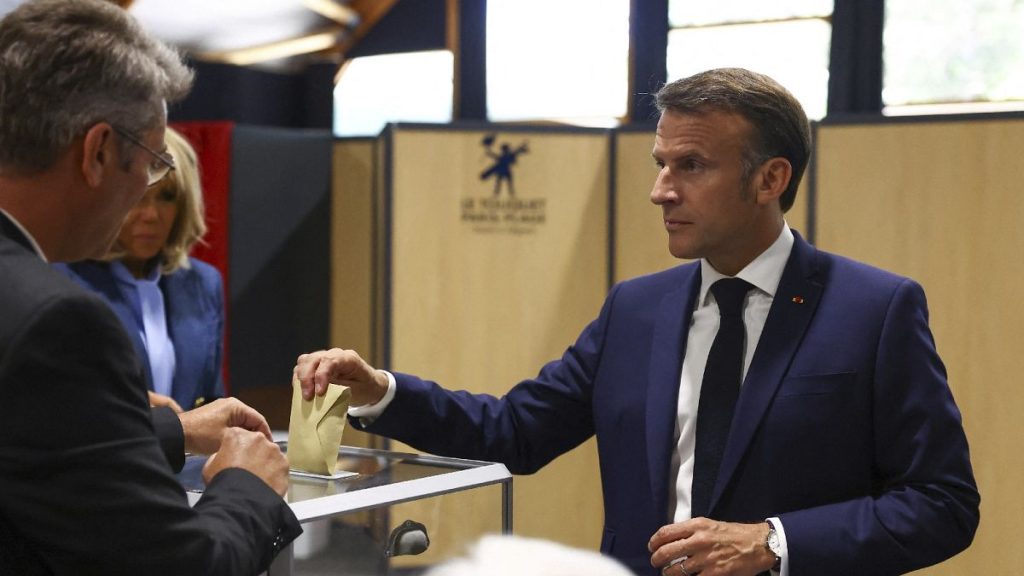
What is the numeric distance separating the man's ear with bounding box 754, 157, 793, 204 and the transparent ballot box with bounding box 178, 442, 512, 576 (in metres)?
0.71

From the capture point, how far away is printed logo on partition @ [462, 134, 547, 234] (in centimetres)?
470

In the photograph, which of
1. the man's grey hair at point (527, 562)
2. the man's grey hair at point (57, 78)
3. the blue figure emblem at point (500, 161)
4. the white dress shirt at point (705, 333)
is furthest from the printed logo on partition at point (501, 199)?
the man's grey hair at point (527, 562)

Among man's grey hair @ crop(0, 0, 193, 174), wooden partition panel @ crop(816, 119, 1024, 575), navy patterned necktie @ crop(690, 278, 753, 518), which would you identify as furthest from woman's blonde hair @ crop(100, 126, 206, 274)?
wooden partition panel @ crop(816, 119, 1024, 575)

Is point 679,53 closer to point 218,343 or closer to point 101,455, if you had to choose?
point 218,343

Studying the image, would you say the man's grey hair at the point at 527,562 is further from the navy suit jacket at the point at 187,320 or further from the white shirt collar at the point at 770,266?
the navy suit jacket at the point at 187,320

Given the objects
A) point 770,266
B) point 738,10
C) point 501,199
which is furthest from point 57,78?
point 738,10

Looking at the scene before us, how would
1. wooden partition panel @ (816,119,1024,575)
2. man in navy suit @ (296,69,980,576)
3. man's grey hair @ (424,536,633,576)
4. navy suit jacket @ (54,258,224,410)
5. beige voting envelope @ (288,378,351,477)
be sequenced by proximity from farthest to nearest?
wooden partition panel @ (816,119,1024,575), navy suit jacket @ (54,258,224,410), man in navy suit @ (296,69,980,576), beige voting envelope @ (288,378,351,477), man's grey hair @ (424,536,633,576)

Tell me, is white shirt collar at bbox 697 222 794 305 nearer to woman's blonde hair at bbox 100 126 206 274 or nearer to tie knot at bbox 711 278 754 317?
tie knot at bbox 711 278 754 317

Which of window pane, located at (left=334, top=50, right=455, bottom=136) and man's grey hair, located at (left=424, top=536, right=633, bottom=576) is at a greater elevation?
window pane, located at (left=334, top=50, right=455, bottom=136)

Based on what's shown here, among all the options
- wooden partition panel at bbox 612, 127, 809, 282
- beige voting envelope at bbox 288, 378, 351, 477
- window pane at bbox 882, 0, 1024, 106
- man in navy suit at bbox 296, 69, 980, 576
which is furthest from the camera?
window pane at bbox 882, 0, 1024, 106

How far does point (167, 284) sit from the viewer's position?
3.00m

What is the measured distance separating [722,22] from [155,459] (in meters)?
5.86

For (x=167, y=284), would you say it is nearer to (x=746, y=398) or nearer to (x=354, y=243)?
(x=746, y=398)

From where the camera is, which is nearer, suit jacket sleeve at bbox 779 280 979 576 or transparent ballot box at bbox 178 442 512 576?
transparent ballot box at bbox 178 442 512 576
